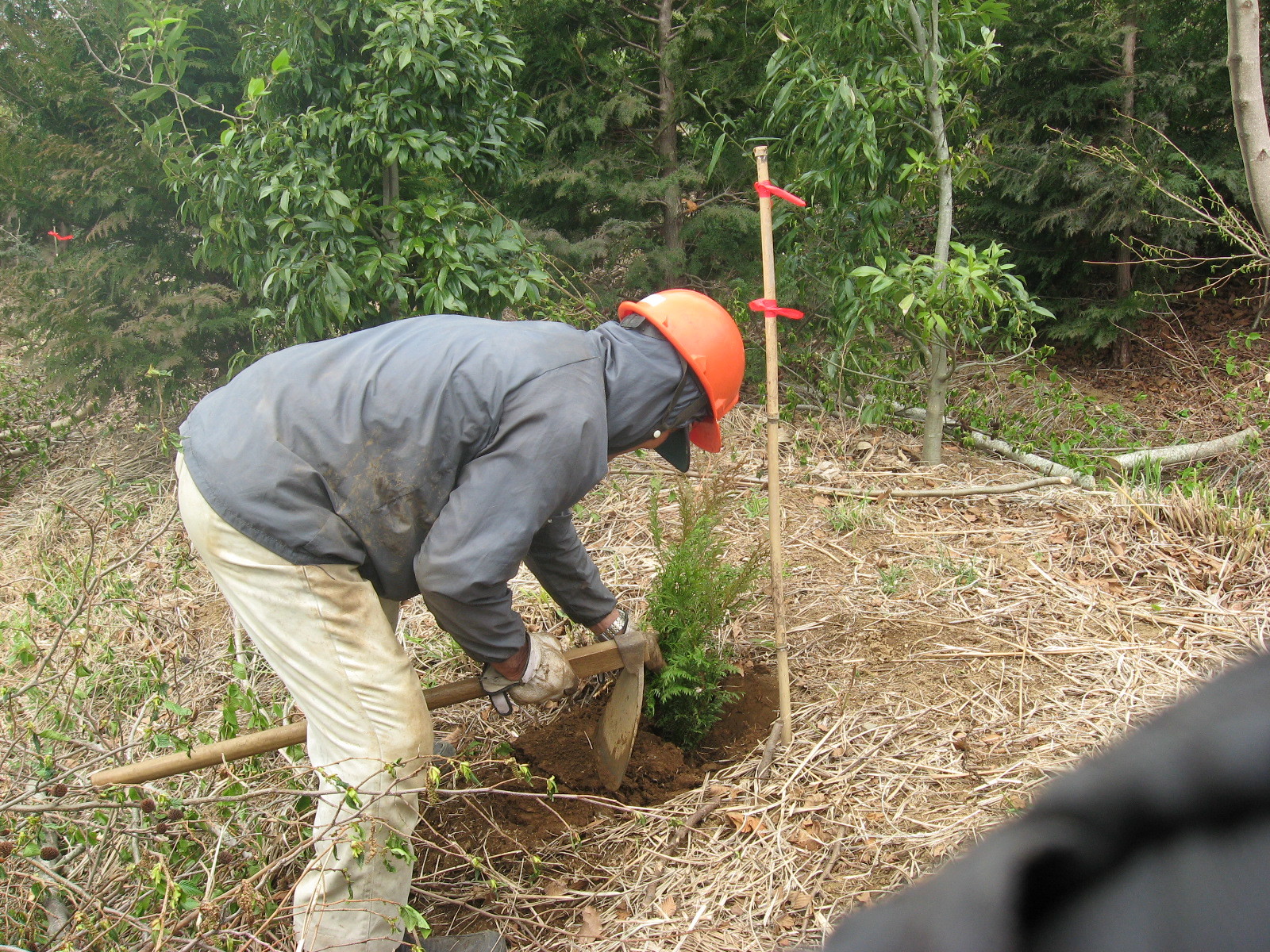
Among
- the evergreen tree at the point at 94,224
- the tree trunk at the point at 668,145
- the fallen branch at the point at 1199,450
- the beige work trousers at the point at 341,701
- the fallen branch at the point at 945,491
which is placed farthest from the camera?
the tree trunk at the point at 668,145

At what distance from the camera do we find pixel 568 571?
315 cm

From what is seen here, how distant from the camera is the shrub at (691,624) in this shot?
3406 millimetres

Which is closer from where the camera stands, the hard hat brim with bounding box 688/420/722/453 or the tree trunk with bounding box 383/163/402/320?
the hard hat brim with bounding box 688/420/722/453

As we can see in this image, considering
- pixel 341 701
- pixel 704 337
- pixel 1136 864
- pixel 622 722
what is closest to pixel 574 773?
pixel 622 722

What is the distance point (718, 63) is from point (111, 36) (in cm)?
457

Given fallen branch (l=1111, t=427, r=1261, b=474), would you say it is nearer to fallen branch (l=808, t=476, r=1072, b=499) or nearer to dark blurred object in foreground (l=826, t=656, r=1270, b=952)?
fallen branch (l=808, t=476, r=1072, b=499)

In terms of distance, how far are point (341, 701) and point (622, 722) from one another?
1178mm

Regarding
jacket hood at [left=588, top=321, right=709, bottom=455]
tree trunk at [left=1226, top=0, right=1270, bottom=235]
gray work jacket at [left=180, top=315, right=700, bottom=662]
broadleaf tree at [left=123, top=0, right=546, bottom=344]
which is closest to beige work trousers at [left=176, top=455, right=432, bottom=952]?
gray work jacket at [left=180, top=315, right=700, bottom=662]

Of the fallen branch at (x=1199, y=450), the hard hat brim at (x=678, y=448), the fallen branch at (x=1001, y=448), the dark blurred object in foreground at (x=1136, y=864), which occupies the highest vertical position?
the dark blurred object in foreground at (x=1136, y=864)

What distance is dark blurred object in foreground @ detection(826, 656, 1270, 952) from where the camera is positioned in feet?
1.55

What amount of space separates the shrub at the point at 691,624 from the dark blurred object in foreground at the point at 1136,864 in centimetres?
281

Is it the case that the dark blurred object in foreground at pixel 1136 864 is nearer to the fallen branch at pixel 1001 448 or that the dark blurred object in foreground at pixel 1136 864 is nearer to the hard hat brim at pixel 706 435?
the hard hat brim at pixel 706 435

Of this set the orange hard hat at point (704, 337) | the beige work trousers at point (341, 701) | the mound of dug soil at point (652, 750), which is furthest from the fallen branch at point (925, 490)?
the beige work trousers at point (341, 701)

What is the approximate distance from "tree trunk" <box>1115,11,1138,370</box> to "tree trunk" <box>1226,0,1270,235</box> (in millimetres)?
2911
